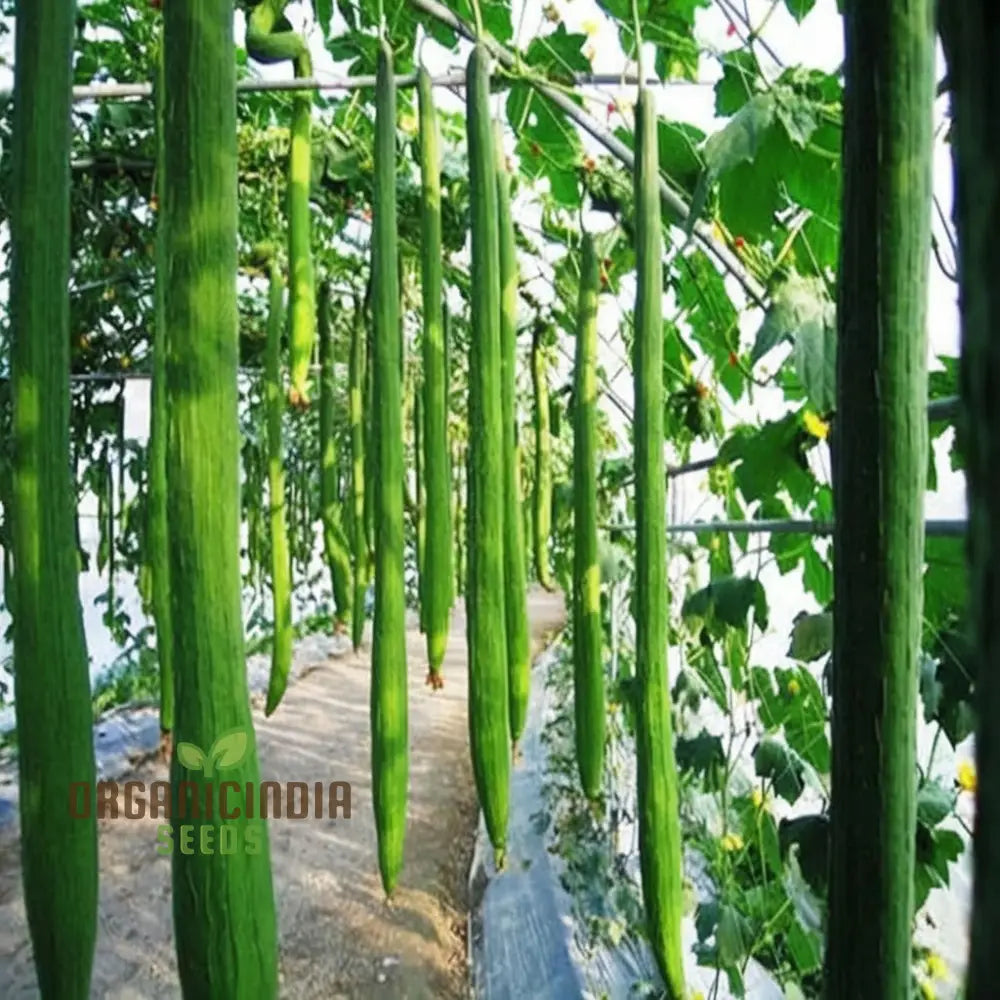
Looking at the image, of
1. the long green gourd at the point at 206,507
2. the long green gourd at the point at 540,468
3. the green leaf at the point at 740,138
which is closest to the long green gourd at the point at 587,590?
the green leaf at the point at 740,138

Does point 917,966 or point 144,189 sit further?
point 144,189

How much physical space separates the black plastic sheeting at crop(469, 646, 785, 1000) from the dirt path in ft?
0.54

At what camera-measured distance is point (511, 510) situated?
114cm

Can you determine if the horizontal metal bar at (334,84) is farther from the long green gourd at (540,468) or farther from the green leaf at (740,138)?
the long green gourd at (540,468)

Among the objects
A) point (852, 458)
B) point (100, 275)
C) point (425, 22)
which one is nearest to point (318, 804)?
point (100, 275)

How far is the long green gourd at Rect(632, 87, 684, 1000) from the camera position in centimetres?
89

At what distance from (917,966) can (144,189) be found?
12.1 feet

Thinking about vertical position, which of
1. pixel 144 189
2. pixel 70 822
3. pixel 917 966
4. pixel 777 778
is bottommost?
pixel 917 966

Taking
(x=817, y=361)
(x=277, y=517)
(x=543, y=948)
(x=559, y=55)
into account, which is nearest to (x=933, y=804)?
(x=817, y=361)

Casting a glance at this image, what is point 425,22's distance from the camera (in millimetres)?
2150

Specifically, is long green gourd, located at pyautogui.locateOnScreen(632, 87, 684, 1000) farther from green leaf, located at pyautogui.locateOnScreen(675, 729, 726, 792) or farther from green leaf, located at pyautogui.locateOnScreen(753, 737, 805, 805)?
green leaf, located at pyautogui.locateOnScreen(675, 729, 726, 792)

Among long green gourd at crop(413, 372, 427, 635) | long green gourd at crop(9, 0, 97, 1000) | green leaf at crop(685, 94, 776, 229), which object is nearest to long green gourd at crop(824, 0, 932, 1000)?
long green gourd at crop(9, 0, 97, 1000)

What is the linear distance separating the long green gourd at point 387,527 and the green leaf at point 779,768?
134 centimetres

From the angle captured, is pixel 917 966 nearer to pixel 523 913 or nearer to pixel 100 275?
pixel 523 913
